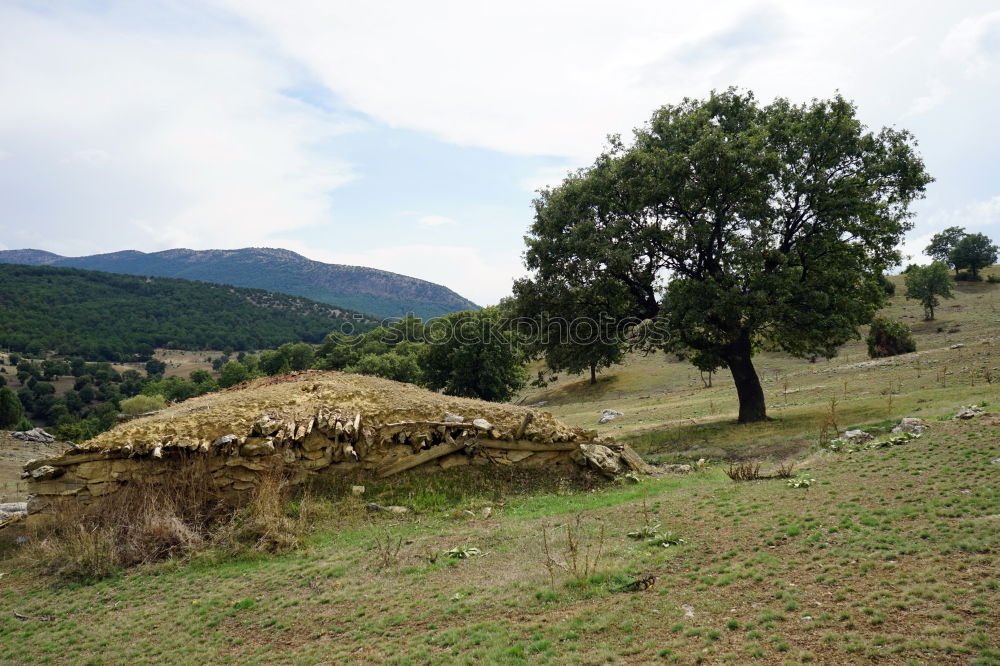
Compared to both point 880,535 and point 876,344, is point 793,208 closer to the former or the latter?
point 880,535

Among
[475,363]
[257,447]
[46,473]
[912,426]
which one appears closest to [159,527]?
[257,447]

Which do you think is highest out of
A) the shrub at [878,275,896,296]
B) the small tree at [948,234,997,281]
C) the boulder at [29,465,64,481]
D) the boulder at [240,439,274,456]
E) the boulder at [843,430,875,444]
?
the small tree at [948,234,997,281]

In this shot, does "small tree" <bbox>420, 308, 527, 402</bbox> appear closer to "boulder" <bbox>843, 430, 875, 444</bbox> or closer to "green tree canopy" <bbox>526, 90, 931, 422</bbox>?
"green tree canopy" <bbox>526, 90, 931, 422</bbox>

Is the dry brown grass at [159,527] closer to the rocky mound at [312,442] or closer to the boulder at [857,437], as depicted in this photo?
the rocky mound at [312,442]

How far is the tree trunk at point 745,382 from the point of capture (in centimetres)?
2103

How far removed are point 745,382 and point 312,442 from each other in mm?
15449

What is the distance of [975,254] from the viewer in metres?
69.2

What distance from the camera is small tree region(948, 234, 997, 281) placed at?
227ft

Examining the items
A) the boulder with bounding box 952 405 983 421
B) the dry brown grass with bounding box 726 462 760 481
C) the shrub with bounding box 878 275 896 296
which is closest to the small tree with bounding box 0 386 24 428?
the dry brown grass with bounding box 726 462 760 481

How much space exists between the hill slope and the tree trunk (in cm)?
13811

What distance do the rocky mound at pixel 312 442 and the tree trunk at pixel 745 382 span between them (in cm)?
835

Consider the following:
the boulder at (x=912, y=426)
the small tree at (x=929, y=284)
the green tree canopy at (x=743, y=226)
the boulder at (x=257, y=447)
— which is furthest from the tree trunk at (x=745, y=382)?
the small tree at (x=929, y=284)

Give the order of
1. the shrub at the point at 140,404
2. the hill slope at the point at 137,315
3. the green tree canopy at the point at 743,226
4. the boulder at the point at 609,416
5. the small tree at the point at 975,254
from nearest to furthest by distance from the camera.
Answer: the green tree canopy at the point at 743,226
the boulder at the point at 609,416
the shrub at the point at 140,404
the small tree at the point at 975,254
the hill slope at the point at 137,315

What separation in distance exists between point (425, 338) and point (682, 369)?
82.8 feet
